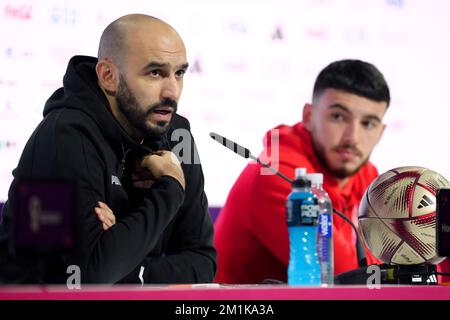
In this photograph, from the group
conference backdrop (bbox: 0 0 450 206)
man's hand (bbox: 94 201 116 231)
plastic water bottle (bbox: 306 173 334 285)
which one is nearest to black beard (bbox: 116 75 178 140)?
man's hand (bbox: 94 201 116 231)

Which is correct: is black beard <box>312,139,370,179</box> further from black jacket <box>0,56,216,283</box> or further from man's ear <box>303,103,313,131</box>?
black jacket <box>0,56,216,283</box>

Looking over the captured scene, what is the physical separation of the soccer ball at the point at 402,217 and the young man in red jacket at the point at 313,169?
2.38 feet

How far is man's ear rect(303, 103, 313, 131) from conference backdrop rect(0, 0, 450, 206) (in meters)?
0.10

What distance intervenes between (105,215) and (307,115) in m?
1.40

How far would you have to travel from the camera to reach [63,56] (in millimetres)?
3045

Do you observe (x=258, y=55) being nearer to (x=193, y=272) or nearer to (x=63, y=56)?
(x=63, y=56)

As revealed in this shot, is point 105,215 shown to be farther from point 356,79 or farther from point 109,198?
point 356,79

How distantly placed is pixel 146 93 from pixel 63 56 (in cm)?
77

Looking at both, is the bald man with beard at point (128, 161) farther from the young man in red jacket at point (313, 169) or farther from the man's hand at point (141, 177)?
the young man in red jacket at point (313, 169)

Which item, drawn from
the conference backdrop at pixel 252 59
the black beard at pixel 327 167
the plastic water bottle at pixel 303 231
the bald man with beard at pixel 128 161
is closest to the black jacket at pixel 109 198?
the bald man with beard at pixel 128 161

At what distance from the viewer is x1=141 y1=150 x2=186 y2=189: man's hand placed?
7.51ft

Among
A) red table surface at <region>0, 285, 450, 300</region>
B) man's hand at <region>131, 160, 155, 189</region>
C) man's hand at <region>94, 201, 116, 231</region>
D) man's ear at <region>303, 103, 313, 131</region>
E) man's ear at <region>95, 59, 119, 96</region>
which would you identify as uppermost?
man's ear at <region>303, 103, 313, 131</region>

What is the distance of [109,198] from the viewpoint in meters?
→ 2.21

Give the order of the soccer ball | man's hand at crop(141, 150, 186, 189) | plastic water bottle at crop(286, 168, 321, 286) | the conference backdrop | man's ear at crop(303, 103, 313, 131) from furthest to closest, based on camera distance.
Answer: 1. man's ear at crop(303, 103, 313, 131)
2. the conference backdrop
3. man's hand at crop(141, 150, 186, 189)
4. the soccer ball
5. plastic water bottle at crop(286, 168, 321, 286)
